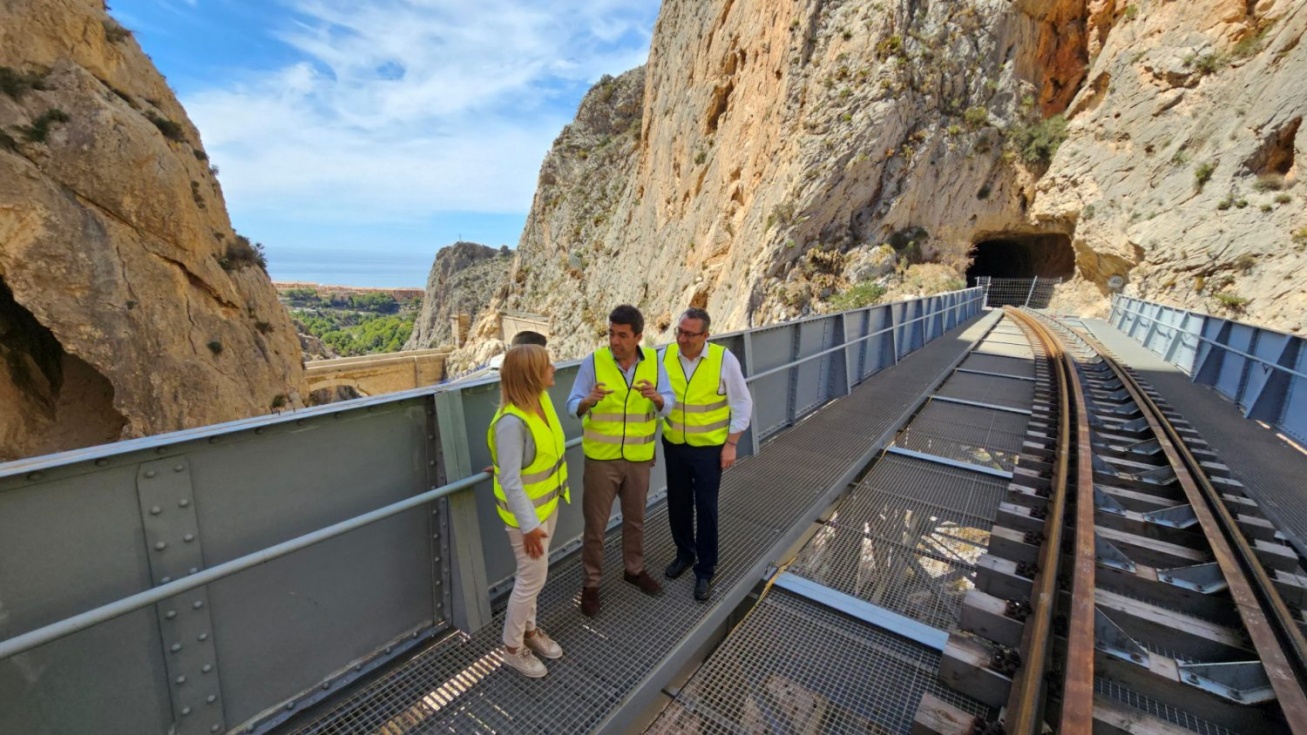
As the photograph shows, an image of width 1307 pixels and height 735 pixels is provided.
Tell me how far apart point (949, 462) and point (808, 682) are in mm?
3420

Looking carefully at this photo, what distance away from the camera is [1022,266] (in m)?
36.8

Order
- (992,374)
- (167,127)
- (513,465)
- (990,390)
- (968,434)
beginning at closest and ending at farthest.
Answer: (513,465) → (968,434) → (990,390) → (992,374) → (167,127)

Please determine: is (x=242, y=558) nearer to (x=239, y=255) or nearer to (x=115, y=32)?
(x=239, y=255)

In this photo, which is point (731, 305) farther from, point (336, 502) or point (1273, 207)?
point (336, 502)

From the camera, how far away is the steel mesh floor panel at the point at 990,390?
7.60 m

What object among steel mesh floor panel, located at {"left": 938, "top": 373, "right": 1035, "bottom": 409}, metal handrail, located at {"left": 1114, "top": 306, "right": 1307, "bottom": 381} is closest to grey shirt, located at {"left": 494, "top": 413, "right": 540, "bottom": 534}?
steel mesh floor panel, located at {"left": 938, "top": 373, "right": 1035, "bottom": 409}

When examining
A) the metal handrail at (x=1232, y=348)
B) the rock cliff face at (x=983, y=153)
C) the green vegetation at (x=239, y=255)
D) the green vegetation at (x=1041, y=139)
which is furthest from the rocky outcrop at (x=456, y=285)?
the metal handrail at (x=1232, y=348)

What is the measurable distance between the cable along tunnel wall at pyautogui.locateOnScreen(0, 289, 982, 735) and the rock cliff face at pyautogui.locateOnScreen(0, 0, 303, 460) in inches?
701

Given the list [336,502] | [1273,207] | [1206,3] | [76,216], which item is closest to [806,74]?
[1206,3]

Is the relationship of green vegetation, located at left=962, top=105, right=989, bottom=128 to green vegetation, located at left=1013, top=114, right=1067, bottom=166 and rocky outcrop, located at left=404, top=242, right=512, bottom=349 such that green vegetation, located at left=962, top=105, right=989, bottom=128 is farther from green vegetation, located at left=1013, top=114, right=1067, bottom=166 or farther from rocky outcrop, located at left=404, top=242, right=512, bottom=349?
rocky outcrop, located at left=404, top=242, right=512, bottom=349

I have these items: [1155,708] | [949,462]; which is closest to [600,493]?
[1155,708]

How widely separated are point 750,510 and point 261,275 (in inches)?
984

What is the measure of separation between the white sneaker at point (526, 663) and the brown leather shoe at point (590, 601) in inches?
16.9

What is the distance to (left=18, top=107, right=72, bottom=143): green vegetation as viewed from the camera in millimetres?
14323
